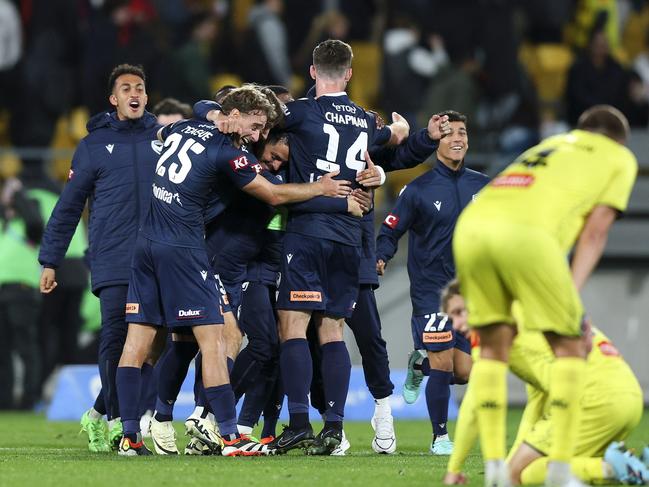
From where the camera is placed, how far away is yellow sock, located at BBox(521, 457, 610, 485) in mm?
7062

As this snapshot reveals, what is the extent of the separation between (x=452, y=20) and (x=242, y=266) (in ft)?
27.4

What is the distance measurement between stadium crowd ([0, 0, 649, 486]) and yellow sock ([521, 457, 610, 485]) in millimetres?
16

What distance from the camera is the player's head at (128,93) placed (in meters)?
9.69

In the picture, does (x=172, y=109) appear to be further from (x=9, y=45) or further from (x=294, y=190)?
(x=9, y=45)

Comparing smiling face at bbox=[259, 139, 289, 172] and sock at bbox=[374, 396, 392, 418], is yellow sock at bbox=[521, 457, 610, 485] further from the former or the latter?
smiling face at bbox=[259, 139, 289, 172]

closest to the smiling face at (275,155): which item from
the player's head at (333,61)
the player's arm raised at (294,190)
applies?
the player's arm raised at (294,190)

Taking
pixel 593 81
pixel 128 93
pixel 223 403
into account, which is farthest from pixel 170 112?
pixel 593 81

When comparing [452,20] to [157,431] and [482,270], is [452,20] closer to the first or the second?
[157,431]

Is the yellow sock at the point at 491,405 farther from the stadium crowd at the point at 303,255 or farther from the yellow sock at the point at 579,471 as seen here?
the yellow sock at the point at 579,471

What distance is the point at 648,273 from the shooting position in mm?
15742

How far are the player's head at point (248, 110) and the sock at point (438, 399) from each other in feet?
7.35

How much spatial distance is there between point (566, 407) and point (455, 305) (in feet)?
3.28

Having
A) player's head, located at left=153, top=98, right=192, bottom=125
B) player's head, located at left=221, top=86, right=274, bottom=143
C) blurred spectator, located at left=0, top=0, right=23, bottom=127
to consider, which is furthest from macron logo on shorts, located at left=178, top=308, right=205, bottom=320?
blurred spectator, located at left=0, top=0, right=23, bottom=127

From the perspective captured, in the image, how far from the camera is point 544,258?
636 centimetres
